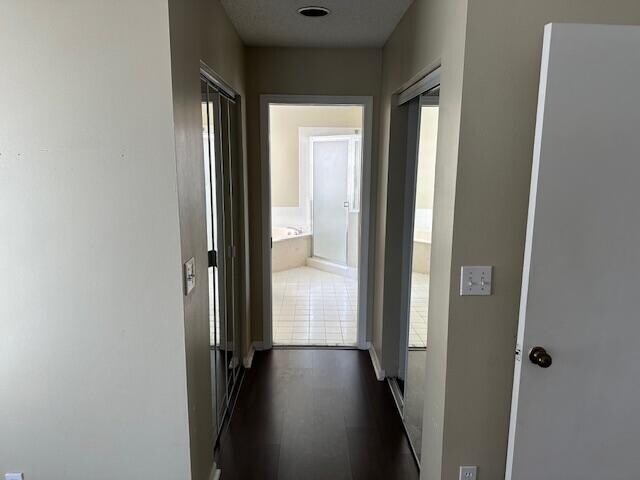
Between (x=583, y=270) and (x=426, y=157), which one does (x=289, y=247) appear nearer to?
(x=426, y=157)

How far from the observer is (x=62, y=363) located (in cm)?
180

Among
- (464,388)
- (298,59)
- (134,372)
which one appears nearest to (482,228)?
(464,388)

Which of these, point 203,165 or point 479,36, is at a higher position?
point 479,36

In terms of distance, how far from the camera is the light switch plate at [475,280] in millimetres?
1746

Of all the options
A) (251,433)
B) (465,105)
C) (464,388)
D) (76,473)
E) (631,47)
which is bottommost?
(251,433)

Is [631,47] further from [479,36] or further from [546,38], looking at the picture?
[479,36]

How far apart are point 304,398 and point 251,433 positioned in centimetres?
50

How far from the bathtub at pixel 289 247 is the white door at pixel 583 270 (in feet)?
17.0

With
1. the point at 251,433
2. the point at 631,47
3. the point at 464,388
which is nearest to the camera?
the point at 631,47

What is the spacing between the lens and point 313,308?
5035 mm

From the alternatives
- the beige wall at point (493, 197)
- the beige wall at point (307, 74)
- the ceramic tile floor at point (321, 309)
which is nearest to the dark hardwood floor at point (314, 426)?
the ceramic tile floor at point (321, 309)

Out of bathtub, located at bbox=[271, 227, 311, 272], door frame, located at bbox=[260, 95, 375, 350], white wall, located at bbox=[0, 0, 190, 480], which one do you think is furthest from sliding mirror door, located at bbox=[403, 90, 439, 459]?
bathtub, located at bbox=[271, 227, 311, 272]

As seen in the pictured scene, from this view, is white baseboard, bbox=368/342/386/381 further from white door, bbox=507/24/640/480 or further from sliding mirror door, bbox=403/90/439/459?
white door, bbox=507/24/640/480

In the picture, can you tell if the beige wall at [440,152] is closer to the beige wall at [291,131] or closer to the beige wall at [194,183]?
the beige wall at [194,183]
